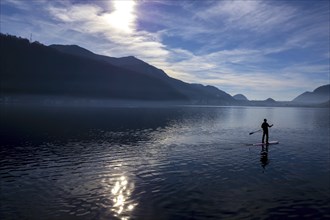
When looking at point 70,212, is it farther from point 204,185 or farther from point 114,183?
point 204,185

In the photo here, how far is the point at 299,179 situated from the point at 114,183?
64.0ft

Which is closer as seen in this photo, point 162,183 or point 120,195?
point 120,195

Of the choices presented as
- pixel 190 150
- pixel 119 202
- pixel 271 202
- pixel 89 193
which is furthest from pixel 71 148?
pixel 271 202

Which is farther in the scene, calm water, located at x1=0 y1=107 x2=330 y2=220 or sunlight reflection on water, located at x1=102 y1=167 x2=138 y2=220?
calm water, located at x1=0 y1=107 x2=330 y2=220

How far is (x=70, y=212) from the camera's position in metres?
19.9

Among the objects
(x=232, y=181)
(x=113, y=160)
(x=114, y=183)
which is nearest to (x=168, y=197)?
(x=114, y=183)

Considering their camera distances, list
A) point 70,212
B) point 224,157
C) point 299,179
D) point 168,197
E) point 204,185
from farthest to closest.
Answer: point 224,157 → point 299,179 → point 204,185 → point 168,197 → point 70,212

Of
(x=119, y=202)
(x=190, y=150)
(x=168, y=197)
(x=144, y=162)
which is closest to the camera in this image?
(x=119, y=202)

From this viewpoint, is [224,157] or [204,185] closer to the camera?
[204,185]

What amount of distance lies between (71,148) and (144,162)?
16667 mm

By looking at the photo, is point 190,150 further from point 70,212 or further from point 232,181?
point 70,212

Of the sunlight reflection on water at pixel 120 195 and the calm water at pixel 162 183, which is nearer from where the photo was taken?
the sunlight reflection on water at pixel 120 195

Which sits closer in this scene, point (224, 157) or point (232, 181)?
point (232, 181)

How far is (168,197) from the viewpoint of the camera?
2358cm
